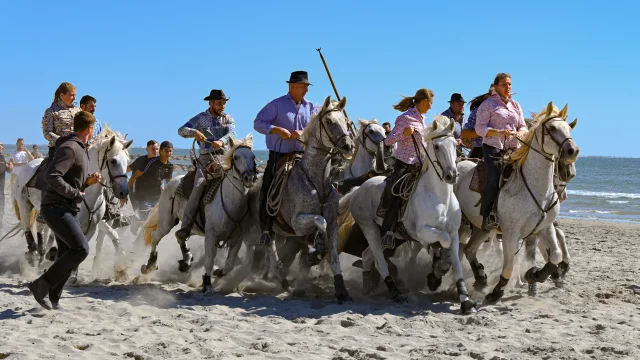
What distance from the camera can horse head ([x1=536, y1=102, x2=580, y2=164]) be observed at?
7.98 metres

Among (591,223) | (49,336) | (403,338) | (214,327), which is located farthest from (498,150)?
(591,223)

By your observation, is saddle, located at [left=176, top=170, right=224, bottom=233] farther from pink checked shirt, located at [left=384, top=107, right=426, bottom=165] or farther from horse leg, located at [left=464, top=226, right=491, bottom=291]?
horse leg, located at [left=464, top=226, right=491, bottom=291]

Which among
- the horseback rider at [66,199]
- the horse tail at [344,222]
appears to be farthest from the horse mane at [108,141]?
the horse tail at [344,222]

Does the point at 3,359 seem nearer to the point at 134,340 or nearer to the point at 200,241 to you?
the point at 134,340

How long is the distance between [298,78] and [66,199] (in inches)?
121

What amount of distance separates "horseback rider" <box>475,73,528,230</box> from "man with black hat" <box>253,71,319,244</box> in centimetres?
194

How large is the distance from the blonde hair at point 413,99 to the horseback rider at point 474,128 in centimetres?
96

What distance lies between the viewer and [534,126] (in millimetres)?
8445

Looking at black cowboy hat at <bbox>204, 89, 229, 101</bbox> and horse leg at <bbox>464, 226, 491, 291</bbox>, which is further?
black cowboy hat at <bbox>204, 89, 229, 101</bbox>

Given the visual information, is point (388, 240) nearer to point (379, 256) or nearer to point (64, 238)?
point (379, 256)

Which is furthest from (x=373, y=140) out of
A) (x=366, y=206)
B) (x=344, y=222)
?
(x=366, y=206)

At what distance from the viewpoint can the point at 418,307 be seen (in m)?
8.58

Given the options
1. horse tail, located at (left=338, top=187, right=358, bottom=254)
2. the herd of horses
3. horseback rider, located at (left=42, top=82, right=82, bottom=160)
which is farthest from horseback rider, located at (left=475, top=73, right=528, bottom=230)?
horseback rider, located at (left=42, top=82, right=82, bottom=160)

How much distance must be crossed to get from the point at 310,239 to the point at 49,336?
138 inches
